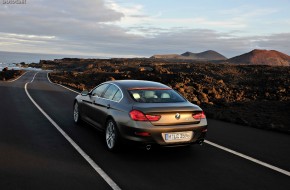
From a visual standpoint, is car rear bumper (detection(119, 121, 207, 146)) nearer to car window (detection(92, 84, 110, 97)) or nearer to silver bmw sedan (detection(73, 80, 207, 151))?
silver bmw sedan (detection(73, 80, 207, 151))

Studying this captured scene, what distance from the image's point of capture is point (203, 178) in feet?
18.2

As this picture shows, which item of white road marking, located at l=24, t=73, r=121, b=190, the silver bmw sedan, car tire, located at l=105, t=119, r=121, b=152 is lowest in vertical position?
white road marking, located at l=24, t=73, r=121, b=190

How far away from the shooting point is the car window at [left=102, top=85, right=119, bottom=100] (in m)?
7.69

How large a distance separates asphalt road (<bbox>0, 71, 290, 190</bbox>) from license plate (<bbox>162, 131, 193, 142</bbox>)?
1.34 feet

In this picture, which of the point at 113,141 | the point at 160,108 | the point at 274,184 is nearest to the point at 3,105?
the point at 113,141

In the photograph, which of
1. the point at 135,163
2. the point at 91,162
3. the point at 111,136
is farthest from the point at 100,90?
the point at 135,163

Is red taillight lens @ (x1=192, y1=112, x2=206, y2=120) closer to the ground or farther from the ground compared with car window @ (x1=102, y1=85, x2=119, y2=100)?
closer to the ground

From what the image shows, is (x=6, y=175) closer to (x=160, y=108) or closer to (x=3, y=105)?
(x=160, y=108)

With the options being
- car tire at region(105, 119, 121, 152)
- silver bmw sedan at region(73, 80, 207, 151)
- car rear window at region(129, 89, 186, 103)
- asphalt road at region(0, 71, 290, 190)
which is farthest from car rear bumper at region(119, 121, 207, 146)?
car rear window at region(129, 89, 186, 103)

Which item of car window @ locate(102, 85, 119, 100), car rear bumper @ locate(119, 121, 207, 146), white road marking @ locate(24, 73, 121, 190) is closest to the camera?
white road marking @ locate(24, 73, 121, 190)

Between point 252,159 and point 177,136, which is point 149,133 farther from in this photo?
point 252,159

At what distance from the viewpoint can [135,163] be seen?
6324 millimetres

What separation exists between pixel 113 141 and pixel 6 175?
2160 millimetres

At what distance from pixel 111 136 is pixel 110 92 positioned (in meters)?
1.21
